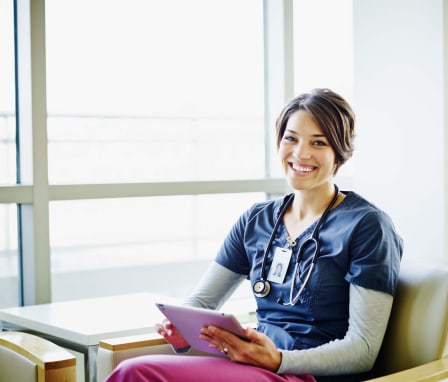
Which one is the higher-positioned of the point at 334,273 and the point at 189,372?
the point at 334,273

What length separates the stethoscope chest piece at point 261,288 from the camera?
228 cm

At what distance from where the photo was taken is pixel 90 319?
277cm

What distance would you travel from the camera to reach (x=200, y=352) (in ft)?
7.77

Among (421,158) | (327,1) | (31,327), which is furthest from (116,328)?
(327,1)

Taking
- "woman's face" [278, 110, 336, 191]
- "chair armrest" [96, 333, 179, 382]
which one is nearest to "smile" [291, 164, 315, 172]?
"woman's face" [278, 110, 336, 191]

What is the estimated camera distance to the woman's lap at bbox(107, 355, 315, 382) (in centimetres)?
194

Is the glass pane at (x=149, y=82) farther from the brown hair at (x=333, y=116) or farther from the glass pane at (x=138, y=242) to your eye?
the brown hair at (x=333, y=116)

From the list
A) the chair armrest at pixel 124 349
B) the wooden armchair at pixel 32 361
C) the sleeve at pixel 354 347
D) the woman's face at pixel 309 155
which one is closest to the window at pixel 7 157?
the wooden armchair at pixel 32 361

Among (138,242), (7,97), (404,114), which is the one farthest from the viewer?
(138,242)

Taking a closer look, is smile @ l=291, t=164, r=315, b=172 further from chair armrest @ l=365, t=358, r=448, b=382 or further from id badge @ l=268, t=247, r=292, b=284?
chair armrest @ l=365, t=358, r=448, b=382

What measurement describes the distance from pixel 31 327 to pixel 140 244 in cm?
254

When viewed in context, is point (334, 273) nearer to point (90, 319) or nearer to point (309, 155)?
point (309, 155)

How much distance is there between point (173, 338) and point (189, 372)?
32 centimetres

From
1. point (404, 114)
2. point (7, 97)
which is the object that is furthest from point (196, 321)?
point (404, 114)
